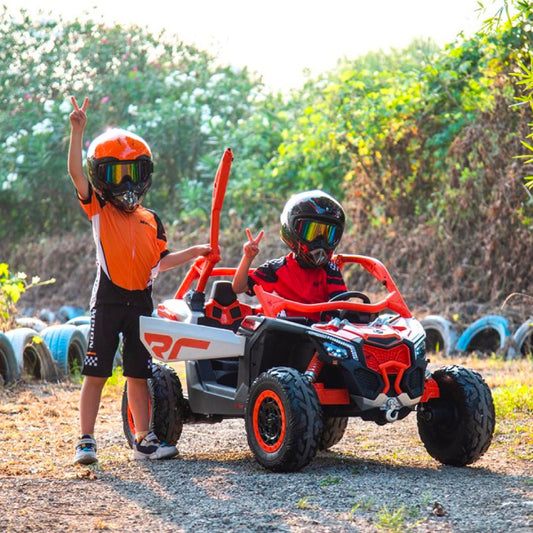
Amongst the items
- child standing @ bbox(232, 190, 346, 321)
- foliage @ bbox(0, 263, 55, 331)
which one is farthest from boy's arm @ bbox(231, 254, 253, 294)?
foliage @ bbox(0, 263, 55, 331)

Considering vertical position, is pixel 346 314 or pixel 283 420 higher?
pixel 346 314

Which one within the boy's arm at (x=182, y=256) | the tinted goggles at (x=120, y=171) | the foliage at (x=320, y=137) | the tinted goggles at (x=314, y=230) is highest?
the foliage at (x=320, y=137)

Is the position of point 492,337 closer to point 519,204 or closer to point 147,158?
point 519,204

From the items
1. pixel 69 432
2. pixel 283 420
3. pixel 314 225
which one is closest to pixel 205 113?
pixel 69 432

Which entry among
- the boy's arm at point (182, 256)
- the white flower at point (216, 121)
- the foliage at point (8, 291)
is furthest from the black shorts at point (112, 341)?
the white flower at point (216, 121)

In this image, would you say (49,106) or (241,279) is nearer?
(241,279)

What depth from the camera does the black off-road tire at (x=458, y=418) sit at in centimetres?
530

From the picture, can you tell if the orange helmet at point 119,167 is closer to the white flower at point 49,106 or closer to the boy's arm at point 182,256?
the boy's arm at point 182,256

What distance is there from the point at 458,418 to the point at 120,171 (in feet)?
6.86

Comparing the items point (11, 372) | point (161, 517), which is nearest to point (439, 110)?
point (11, 372)

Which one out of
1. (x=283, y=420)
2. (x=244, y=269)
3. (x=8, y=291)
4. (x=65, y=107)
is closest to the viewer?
(x=283, y=420)

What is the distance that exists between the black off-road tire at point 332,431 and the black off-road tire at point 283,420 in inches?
30.0

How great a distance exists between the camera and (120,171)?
5586mm

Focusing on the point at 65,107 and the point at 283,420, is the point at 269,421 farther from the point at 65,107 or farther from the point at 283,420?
the point at 65,107
